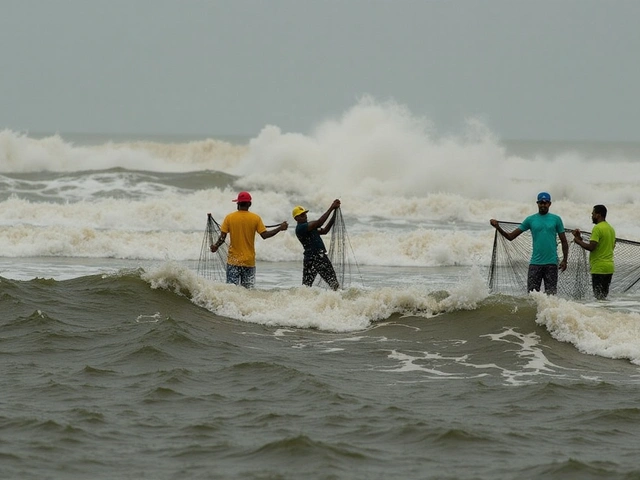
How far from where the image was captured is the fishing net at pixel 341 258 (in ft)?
47.2

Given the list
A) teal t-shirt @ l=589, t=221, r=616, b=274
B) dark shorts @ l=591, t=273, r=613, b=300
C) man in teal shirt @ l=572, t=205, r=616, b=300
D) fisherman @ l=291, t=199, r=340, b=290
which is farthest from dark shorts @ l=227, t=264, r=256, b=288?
dark shorts @ l=591, t=273, r=613, b=300

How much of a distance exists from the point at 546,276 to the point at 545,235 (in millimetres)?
520

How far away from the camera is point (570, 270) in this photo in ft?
47.9

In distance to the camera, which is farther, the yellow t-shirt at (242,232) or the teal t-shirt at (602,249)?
the teal t-shirt at (602,249)

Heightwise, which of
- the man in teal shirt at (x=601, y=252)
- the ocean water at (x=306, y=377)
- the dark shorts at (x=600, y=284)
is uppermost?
the man in teal shirt at (x=601, y=252)

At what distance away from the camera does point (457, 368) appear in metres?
10.1

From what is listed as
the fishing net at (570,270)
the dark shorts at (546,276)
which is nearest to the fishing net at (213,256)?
the fishing net at (570,270)

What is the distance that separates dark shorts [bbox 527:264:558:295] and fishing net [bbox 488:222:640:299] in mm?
1259

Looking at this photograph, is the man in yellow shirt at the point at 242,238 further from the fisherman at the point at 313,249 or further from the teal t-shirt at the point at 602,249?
the teal t-shirt at the point at 602,249

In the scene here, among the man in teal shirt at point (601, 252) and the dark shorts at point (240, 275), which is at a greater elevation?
the man in teal shirt at point (601, 252)

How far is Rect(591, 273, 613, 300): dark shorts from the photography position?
557 inches

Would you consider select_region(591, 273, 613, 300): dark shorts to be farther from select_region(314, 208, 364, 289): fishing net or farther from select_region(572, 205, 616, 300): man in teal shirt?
select_region(314, 208, 364, 289): fishing net

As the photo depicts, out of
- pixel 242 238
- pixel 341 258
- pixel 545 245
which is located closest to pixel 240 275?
pixel 242 238

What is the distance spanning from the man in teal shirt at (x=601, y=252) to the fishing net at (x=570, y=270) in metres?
0.27
